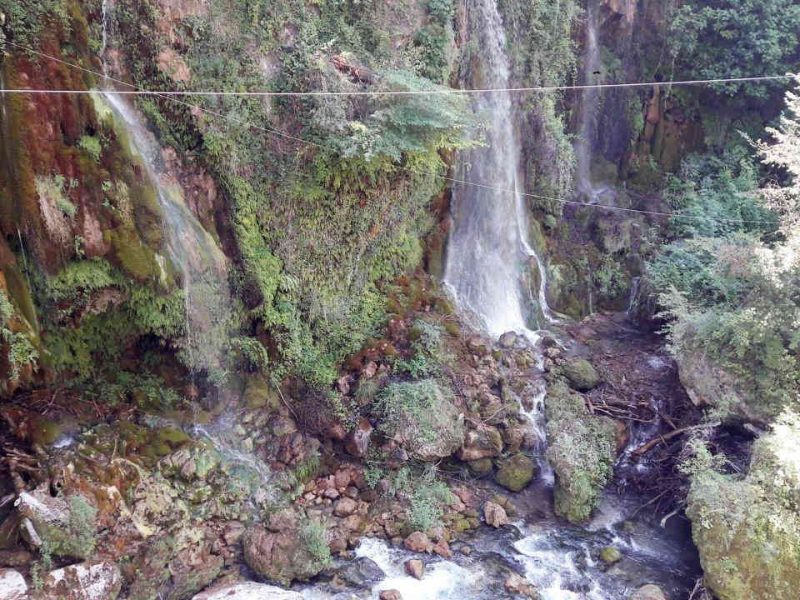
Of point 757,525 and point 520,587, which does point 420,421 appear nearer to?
point 520,587

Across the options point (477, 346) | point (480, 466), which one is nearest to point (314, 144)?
point (477, 346)

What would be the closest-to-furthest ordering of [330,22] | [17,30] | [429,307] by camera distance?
[17,30]
[330,22]
[429,307]

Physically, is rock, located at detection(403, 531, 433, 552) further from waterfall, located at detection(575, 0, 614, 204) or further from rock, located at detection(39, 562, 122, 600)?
waterfall, located at detection(575, 0, 614, 204)

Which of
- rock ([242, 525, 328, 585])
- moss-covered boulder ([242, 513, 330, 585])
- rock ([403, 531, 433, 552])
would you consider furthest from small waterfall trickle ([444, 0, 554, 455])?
rock ([242, 525, 328, 585])

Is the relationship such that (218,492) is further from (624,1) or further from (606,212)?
(624,1)

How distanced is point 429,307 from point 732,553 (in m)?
5.99

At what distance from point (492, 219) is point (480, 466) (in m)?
5.62

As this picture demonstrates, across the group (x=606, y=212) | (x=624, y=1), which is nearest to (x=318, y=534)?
(x=606, y=212)

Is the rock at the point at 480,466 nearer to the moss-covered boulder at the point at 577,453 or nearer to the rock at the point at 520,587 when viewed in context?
the moss-covered boulder at the point at 577,453

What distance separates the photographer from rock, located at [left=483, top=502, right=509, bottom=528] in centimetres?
830

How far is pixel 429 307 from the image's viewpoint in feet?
35.4

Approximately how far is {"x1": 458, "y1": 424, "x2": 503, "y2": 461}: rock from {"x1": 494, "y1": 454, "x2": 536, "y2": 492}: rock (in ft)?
0.82

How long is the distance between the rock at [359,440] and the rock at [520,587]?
107 inches

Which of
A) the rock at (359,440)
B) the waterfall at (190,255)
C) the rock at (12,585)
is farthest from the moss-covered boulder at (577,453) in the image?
the rock at (12,585)
